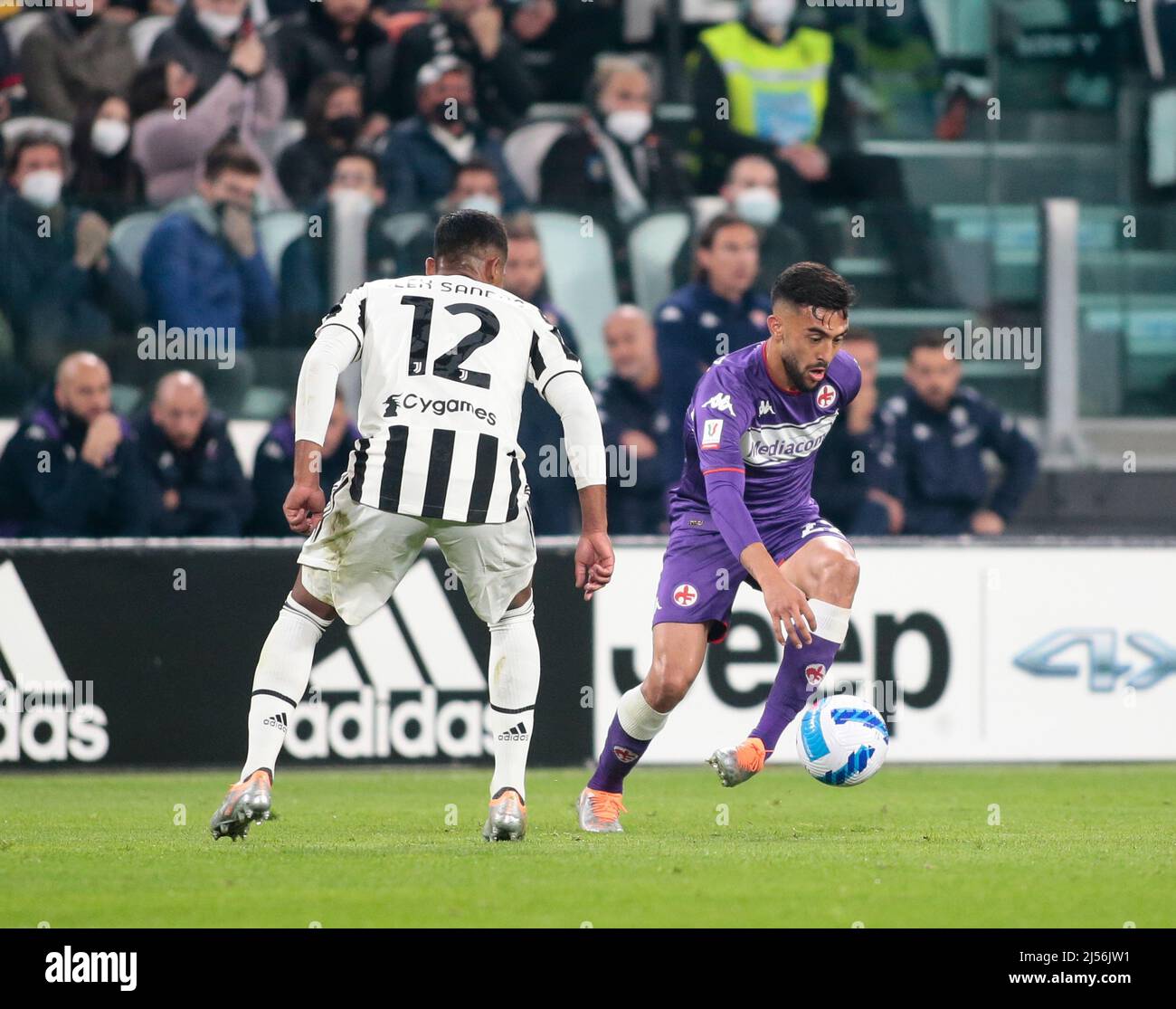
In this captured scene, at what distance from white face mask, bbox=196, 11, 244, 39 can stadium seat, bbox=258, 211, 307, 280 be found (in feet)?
6.84

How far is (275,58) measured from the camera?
13.2 meters

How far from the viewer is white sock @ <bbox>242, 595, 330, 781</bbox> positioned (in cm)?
610

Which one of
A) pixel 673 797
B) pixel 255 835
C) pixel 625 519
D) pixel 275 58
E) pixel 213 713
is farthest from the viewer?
pixel 275 58

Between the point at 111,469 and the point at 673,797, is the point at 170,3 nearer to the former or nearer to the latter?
the point at 111,469

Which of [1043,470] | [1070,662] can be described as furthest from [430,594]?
[1043,470]

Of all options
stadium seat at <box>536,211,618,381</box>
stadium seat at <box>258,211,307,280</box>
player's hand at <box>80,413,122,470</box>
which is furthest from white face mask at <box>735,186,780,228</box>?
player's hand at <box>80,413,122,470</box>

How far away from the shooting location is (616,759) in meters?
6.96

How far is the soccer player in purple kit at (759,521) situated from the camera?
6.70 metres

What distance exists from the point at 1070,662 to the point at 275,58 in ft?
22.0

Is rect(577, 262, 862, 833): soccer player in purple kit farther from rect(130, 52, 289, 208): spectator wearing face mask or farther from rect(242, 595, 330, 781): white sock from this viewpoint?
rect(130, 52, 289, 208): spectator wearing face mask

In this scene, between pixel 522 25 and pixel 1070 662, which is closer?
pixel 1070 662

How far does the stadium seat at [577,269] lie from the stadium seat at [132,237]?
2.27 m

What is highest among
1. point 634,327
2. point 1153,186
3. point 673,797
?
point 1153,186

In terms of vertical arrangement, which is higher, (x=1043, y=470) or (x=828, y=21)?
(x=828, y=21)
